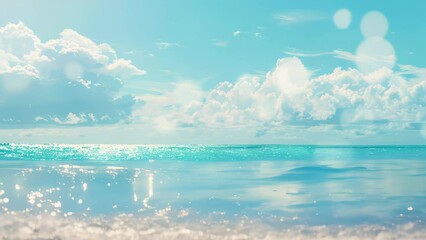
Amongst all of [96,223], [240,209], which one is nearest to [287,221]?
[240,209]

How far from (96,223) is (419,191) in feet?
109

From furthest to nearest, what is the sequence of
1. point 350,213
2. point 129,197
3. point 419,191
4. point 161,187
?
point 161,187, point 419,191, point 129,197, point 350,213

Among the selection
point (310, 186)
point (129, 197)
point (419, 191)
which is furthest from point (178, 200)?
point (419, 191)

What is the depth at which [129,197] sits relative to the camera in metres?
40.3

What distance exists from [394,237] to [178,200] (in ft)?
65.8

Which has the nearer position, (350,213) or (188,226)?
(188,226)

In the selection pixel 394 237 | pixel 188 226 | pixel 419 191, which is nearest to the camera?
pixel 394 237

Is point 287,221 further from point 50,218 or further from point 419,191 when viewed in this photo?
point 419,191

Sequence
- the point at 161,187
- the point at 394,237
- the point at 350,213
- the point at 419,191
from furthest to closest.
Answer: the point at 161,187 → the point at 419,191 → the point at 350,213 → the point at 394,237

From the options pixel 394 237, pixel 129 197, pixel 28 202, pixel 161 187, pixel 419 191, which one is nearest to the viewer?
pixel 394 237

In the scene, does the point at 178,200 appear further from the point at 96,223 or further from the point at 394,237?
the point at 394,237

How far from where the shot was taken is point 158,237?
22875 mm

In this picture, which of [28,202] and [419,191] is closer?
[28,202]

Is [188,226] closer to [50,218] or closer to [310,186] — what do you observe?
[50,218]
